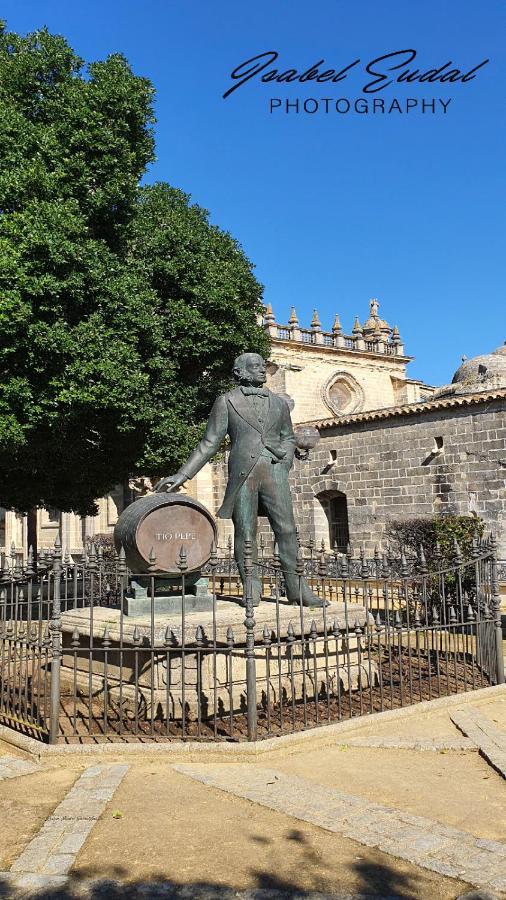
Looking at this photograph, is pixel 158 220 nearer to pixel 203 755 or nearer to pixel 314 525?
pixel 314 525

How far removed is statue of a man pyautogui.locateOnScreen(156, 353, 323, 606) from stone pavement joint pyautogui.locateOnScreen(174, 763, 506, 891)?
2402mm

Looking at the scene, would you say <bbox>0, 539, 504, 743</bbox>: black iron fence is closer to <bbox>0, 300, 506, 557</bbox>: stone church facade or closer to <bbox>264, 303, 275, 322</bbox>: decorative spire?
<bbox>0, 300, 506, 557</bbox>: stone church facade

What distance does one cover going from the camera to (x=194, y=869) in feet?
10.3

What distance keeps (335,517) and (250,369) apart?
14911 millimetres

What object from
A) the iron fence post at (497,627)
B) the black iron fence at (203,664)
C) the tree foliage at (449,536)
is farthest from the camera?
the tree foliage at (449,536)

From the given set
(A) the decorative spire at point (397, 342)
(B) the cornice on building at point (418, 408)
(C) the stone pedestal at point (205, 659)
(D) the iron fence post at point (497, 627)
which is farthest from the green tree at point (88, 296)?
(A) the decorative spire at point (397, 342)

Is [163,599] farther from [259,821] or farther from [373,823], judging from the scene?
[373,823]

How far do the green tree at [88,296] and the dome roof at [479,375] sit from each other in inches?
353

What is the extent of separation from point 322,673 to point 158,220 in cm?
1220

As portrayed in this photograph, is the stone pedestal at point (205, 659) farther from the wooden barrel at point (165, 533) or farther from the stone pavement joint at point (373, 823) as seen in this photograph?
the stone pavement joint at point (373, 823)

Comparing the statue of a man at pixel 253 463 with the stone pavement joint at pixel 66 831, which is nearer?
the stone pavement joint at pixel 66 831

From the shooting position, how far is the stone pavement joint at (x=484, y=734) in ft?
15.5

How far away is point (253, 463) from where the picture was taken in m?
6.70

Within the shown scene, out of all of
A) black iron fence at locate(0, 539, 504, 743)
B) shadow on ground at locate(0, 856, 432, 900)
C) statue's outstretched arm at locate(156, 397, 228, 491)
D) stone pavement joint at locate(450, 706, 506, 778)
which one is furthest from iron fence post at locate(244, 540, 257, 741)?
shadow on ground at locate(0, 856, 432, 900)
